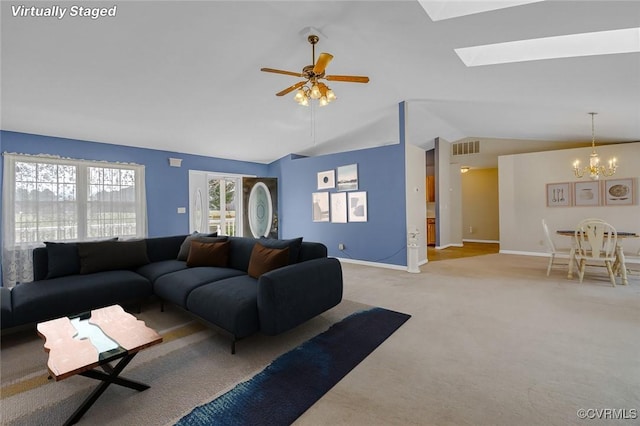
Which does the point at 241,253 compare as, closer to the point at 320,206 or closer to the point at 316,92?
the point at 316,92

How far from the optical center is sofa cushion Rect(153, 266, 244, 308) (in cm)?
263

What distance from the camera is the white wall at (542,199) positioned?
215 inches

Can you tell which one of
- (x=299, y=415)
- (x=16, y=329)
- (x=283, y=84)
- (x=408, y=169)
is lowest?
(x=299, y=415)

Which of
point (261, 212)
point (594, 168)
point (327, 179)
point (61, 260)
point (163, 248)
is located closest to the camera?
point (61, 260)

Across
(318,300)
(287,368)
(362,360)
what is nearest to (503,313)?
(362,360)

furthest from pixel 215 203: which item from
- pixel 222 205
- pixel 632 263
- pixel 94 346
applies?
pixel 632 263

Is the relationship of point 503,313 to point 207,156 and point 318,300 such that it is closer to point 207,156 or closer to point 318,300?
point 318,300

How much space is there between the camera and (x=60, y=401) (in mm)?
1655

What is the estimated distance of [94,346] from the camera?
1599 mm

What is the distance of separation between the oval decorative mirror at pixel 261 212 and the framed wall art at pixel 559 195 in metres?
6.70

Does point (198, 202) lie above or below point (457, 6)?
below

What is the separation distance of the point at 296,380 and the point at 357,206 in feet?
13.9

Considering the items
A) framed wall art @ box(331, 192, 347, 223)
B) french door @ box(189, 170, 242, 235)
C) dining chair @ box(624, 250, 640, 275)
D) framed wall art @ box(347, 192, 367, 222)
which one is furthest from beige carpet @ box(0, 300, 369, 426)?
dining chair @ box(624, 250, 640, 275)

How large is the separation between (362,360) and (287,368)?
58 centimetres
